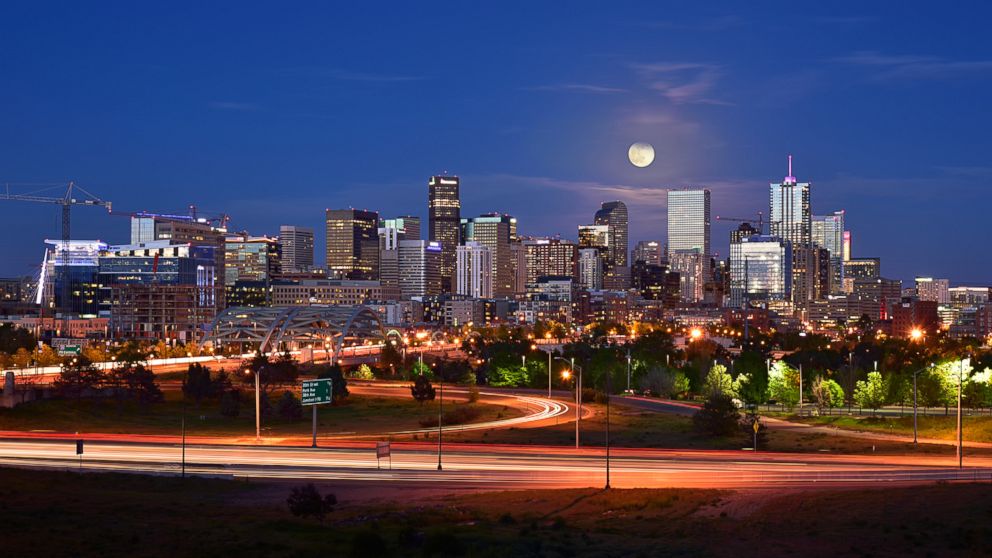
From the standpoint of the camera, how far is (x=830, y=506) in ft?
161

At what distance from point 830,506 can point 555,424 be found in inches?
1674

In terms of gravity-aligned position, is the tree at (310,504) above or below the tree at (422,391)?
above

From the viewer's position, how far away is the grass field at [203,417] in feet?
286

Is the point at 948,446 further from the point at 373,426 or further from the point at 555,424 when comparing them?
the point at 373,426

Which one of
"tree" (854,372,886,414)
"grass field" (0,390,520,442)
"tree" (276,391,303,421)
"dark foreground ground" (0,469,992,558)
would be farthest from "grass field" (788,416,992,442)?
"tree" (276,391,303,421)

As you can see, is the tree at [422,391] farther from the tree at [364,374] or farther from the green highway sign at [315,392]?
the tree at [364,374]

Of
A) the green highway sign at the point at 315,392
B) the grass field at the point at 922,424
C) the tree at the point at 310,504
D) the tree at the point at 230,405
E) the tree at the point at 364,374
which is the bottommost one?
the tree at the point at 364,374

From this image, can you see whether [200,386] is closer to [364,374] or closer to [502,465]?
[364,374]

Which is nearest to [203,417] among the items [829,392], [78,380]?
[78,380]

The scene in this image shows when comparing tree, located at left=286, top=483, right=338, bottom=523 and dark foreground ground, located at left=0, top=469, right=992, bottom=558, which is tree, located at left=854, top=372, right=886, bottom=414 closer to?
dark foreground ground, located at left=0, top=469, right=992, bottom=558

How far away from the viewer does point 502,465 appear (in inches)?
2453

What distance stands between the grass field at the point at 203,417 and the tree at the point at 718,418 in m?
21.0

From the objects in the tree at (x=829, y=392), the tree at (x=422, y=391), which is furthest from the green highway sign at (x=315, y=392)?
the tree at (x=829, y=392)

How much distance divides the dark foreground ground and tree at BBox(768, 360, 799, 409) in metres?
56.7
